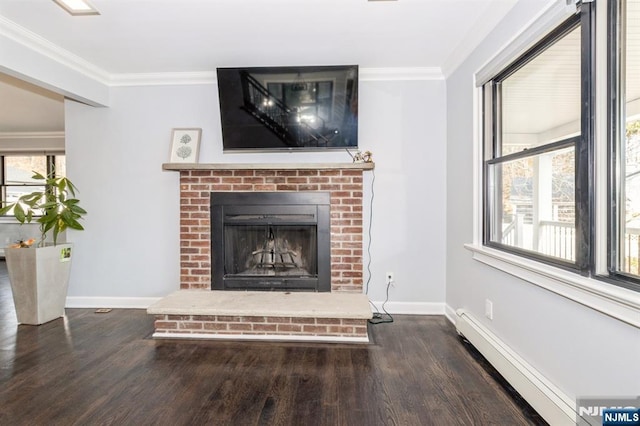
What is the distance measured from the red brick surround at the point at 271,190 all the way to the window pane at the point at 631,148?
6.49 ft

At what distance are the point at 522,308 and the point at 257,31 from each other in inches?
99.7

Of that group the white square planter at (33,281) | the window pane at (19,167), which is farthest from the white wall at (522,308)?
the window pane at (19,167)

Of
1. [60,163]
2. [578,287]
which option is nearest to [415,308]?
[578,287]

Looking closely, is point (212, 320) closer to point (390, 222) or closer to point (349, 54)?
point (390, 222)

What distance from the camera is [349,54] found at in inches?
111

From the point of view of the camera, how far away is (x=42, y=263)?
9.65ft

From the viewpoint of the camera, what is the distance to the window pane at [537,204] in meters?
1.74

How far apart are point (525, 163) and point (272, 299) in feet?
6.99

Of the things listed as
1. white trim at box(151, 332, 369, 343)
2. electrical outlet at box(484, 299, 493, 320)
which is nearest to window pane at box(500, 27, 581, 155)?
electrical outlet at box(484, 299, 493, 320)

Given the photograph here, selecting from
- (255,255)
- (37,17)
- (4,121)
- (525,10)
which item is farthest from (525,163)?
(4,121)

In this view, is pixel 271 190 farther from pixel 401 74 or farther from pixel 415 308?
pixel 415 308

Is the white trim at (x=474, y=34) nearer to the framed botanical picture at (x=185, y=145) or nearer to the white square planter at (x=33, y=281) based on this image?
the framed botanical picture at (x=185, y=145)

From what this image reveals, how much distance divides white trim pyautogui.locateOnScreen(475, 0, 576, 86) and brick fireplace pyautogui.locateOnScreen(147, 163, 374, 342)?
1162 mm

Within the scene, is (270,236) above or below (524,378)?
above
